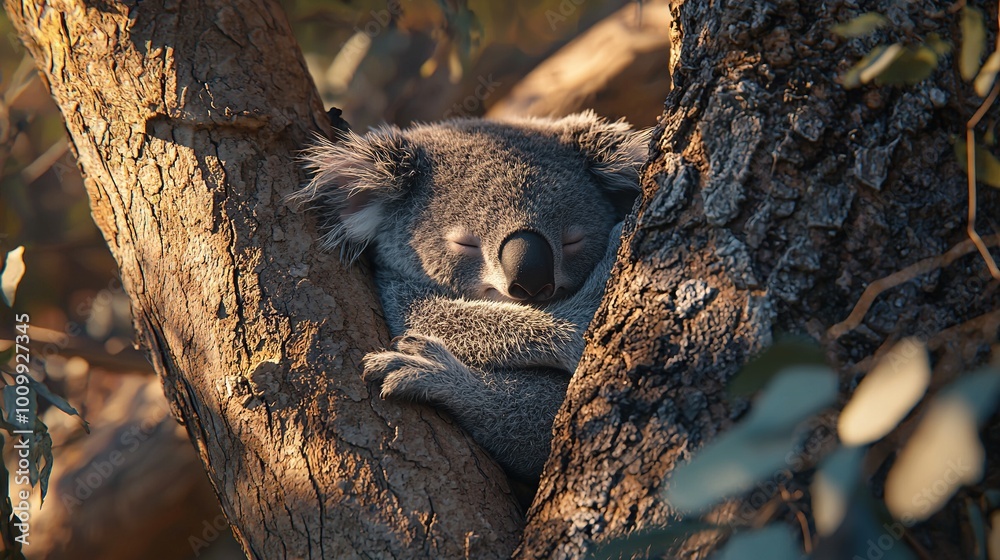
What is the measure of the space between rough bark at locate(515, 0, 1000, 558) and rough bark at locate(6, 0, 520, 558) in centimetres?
38

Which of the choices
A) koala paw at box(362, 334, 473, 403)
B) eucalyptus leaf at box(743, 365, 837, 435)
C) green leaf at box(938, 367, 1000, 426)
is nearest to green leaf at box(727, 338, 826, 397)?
eucalyptus leaf at box(743, 365, 837, 435)

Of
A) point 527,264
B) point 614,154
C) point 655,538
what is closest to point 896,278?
point 655,538

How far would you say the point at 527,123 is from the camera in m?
3.25

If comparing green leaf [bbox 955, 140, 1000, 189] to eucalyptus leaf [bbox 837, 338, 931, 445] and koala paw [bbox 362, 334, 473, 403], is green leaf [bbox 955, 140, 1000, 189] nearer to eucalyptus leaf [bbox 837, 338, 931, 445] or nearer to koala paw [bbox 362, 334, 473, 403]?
eucalyptus leaf [bbox 837, 338, 931, 445]

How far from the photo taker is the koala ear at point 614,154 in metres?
2.91

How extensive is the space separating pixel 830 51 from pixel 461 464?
1.20 meters

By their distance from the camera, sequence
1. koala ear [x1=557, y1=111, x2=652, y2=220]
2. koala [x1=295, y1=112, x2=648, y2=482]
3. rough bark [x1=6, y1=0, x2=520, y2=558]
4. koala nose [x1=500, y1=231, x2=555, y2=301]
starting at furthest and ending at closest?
1. koala ear [x1=557, y1=111, x2=652, y2=220]
2. koala nose [x1=500, y1=231, x2=555, y2=301]
3. koala [x1=295, y1=112, x2=648, y2=482]
4. rough bark [x1=6, y1=0, x2=520, y2=558]

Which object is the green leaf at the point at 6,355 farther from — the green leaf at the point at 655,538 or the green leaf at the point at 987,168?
→ the green leaf at the point at 987,168

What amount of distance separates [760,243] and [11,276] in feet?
6.83

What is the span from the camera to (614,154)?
2.94 m

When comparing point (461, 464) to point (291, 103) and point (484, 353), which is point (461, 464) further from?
point (291, 103)

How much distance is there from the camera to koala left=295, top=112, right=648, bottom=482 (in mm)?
2354

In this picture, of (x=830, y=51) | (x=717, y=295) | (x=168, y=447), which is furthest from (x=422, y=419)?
(x=168, y=447)

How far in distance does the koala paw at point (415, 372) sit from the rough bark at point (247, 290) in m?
0.05
